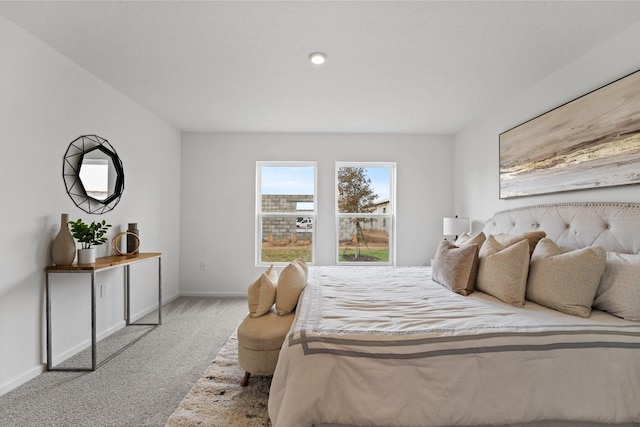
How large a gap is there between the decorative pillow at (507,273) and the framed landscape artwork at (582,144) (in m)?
0.81

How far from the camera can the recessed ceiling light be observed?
244 centimetres

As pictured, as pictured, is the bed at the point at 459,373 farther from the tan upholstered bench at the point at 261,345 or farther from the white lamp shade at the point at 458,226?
the white lamp shade at the point at 458,226

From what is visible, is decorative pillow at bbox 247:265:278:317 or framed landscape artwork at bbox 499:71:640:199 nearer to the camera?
framed landscape artwork at bbox 499:71:640:199

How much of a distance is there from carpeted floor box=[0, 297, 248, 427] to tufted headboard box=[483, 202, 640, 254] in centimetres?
299

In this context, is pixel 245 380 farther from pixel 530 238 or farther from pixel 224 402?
pixel 530 238

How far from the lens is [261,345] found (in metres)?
2.06

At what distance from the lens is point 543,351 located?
4.69 ft

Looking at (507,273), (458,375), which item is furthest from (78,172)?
(507,273)

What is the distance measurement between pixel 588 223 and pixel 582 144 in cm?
61

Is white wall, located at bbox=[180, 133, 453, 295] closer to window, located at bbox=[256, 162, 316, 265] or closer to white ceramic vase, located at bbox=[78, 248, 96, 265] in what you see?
window, located at bbox=[256, 162, 316, 265]

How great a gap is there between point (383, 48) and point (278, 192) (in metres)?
2.91

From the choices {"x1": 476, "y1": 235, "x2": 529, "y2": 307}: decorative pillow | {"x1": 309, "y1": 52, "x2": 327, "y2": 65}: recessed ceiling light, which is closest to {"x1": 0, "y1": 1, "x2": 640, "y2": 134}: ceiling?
{"x1": 309, "y1": 52, "x2": 327, "y2": 65}: recessed ceiling light

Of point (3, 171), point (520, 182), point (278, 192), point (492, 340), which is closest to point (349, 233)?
point (278, 192)

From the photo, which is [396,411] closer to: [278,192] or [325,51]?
[325,51]
